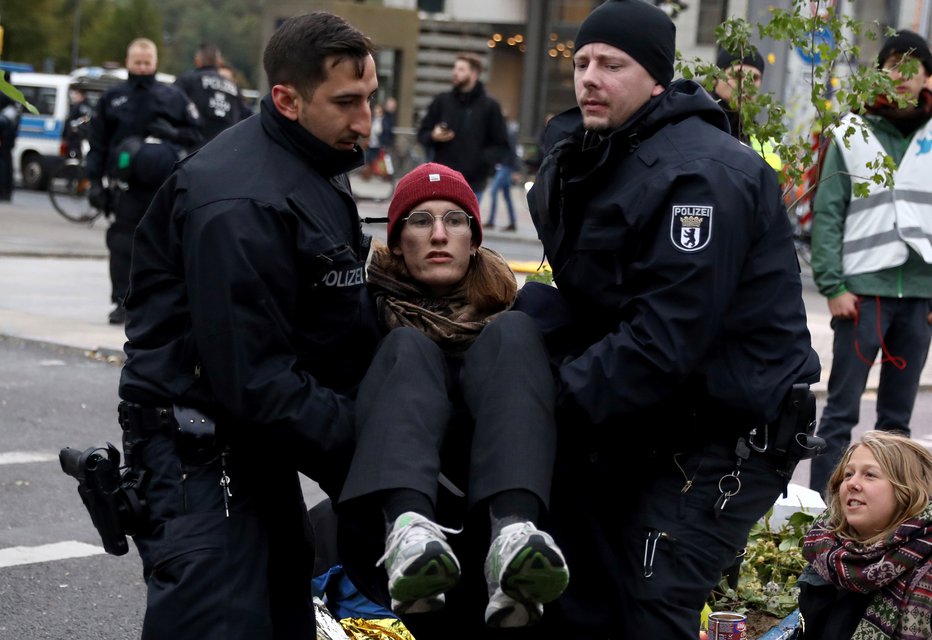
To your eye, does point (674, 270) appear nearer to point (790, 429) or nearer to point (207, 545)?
point (790, 429)

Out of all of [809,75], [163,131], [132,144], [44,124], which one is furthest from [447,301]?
[44,124]

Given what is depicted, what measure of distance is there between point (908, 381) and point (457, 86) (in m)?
9.33

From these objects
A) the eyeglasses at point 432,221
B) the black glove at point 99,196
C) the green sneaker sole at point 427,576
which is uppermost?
the eyeglasses at point 432,221

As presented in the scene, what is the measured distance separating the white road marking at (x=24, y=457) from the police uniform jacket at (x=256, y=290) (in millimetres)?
3902

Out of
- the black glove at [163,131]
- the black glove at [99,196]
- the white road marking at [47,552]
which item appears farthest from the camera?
the black glove at [99,196]

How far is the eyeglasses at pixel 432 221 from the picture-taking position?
13.2ft

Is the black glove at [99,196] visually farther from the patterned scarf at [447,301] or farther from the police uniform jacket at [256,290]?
the police uniform jacket at [256,290]

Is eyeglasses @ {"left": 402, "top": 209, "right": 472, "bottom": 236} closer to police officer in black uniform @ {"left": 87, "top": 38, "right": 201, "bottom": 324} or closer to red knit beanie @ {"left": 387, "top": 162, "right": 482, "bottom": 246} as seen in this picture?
red knit beanie @ {"left": 387, "top": 162, "right": 482, "bottom": 246}

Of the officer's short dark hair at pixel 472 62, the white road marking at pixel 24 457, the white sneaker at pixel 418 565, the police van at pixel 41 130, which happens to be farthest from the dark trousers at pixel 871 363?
the police van at pixel 41 130

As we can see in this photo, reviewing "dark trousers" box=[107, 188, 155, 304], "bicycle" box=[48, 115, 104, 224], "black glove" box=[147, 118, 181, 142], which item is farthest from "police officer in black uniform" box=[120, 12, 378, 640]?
"bicycle" box=[48, 115, 104, 224]

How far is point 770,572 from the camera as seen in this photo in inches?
201

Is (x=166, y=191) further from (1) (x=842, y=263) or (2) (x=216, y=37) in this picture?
(2) (x=216, y=37)

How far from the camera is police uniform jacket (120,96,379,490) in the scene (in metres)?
3.37

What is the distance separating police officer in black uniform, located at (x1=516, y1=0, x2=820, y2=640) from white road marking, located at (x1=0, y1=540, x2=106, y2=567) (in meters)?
2.77
